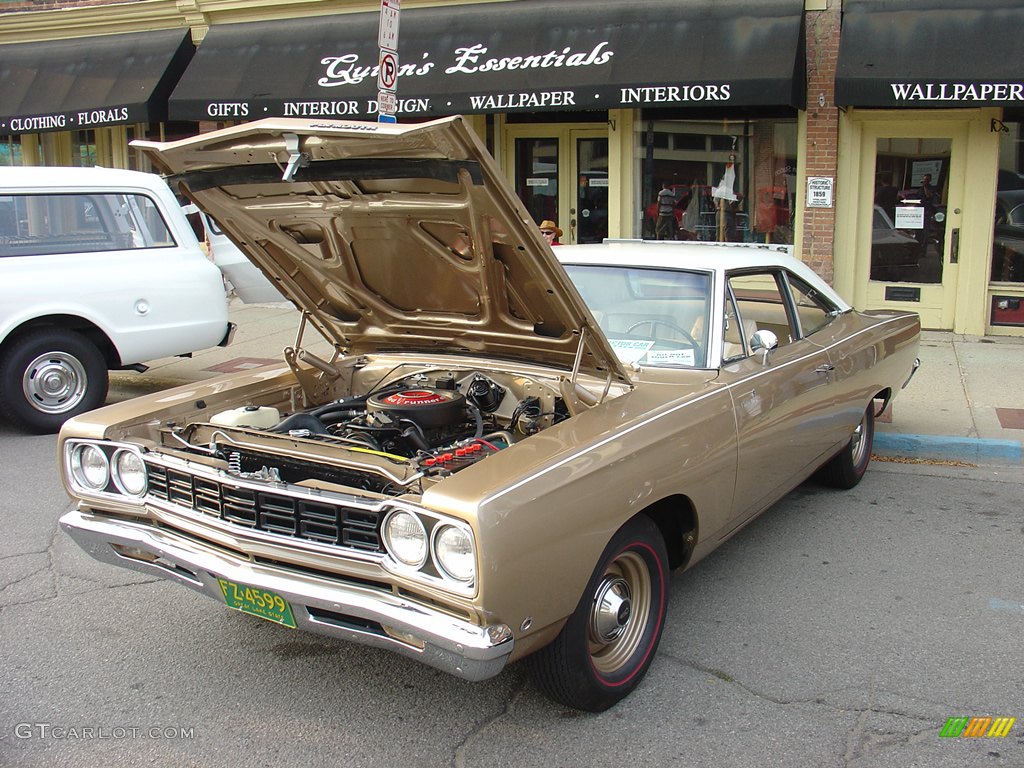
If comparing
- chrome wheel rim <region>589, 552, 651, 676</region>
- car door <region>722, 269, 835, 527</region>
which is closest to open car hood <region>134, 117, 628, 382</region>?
car door <region>722, 269, 835, 527</region>

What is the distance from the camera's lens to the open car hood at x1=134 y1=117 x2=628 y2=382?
10.8ft

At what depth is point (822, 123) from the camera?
34.8 ft

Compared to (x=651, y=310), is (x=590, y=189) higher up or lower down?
higher up

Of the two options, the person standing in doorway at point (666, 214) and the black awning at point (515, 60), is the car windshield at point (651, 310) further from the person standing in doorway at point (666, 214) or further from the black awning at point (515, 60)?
the person standing in doorway at point (666, 214)

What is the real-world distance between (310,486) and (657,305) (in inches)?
82.1

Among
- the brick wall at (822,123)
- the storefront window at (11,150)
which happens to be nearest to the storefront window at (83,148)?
the storefront window at (11,150)

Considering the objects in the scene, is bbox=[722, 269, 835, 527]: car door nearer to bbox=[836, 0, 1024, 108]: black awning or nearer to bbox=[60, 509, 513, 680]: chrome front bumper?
bbox=[60, 509, 513, 680]: chrome front bumper

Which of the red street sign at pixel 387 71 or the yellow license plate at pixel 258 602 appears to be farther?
the red street sign at pixel 387 71

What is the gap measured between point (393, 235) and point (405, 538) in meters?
1.55

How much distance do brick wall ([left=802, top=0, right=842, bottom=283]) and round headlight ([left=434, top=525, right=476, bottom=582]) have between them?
28.6ft

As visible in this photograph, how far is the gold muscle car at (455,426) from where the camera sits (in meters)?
2.97

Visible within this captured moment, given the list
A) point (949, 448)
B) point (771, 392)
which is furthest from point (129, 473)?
point (949, 448)
